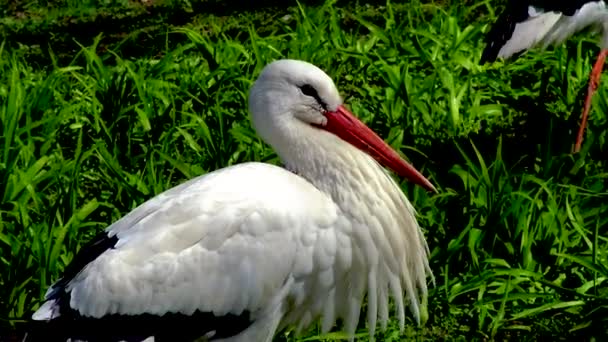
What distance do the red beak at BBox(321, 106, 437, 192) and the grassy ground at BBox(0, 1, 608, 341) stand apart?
→ 53 centimetres

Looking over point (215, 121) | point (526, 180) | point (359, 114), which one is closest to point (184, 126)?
point (215, 121)

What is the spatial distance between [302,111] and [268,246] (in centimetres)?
42

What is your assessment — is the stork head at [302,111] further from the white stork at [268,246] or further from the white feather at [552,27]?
the white feather at [552,27]

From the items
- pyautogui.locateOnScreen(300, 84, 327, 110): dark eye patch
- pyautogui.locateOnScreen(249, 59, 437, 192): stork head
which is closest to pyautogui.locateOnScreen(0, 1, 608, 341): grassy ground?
pyautogui.locateOnScreen(249, 59, 437, 192): stork head

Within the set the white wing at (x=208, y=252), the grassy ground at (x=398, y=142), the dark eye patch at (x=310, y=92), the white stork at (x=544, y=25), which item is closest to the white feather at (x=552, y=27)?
the white stork at (x=544, y=25)

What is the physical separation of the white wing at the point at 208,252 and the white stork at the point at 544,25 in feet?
5.76

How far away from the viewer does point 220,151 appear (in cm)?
452

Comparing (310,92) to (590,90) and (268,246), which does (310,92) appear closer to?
(268,246)

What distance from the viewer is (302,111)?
11.5ft

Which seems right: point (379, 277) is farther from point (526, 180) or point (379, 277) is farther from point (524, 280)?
point (526, 180)

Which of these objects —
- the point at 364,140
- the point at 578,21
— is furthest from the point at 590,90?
the point at 364,140

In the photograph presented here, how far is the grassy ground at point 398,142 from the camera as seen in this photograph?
392 cm

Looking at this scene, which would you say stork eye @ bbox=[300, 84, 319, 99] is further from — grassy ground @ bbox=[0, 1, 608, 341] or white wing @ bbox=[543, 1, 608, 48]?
white wing @ bbox=[543, 1, 608, 48]

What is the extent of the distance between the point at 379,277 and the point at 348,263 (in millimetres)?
167
